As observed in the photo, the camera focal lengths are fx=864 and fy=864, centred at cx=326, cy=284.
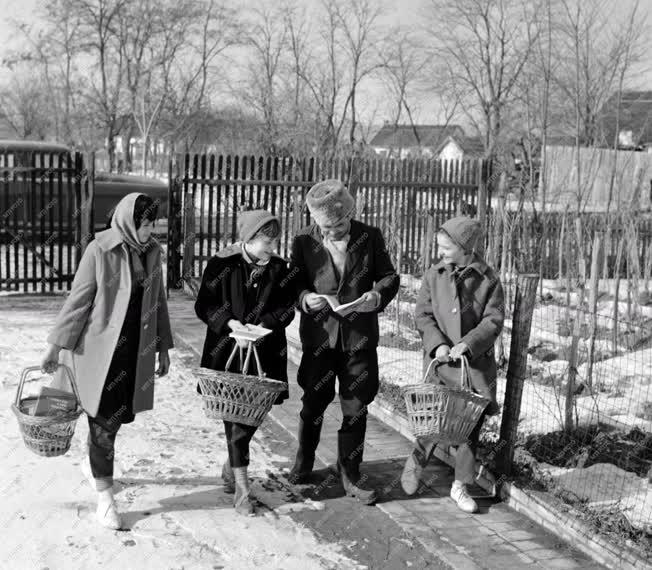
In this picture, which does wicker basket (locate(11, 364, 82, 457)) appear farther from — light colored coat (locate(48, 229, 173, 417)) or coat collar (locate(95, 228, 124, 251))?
coat collar (locate(95, 228, 124, 251))

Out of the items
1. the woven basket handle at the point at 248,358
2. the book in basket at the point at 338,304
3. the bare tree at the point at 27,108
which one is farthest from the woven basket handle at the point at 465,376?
the bare tree at the point at 27,108

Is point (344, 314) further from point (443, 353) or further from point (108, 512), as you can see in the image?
point (108, 512)

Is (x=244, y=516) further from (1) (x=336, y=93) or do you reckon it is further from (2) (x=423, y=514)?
(1) (x=336, y=93)

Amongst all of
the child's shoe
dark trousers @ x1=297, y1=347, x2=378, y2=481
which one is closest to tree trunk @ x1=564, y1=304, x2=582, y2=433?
the child's shoe

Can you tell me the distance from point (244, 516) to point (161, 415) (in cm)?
191

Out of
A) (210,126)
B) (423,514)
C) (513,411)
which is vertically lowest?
(423,514)

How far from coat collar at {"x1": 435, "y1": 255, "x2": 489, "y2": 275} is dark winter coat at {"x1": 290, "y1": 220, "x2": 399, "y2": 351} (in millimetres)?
249

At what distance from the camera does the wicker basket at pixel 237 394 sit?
4059 millimetres

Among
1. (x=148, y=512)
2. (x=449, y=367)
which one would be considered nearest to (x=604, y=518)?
(x=449, y=367)

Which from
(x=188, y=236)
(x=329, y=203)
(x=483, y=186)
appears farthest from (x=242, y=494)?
(x=483, y=186)

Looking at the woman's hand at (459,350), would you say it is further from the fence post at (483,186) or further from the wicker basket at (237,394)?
the fence post at (483,186)

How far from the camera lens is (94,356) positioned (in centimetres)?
409

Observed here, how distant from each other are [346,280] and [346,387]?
0.58m

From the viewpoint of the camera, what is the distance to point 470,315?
4578 millimetres
